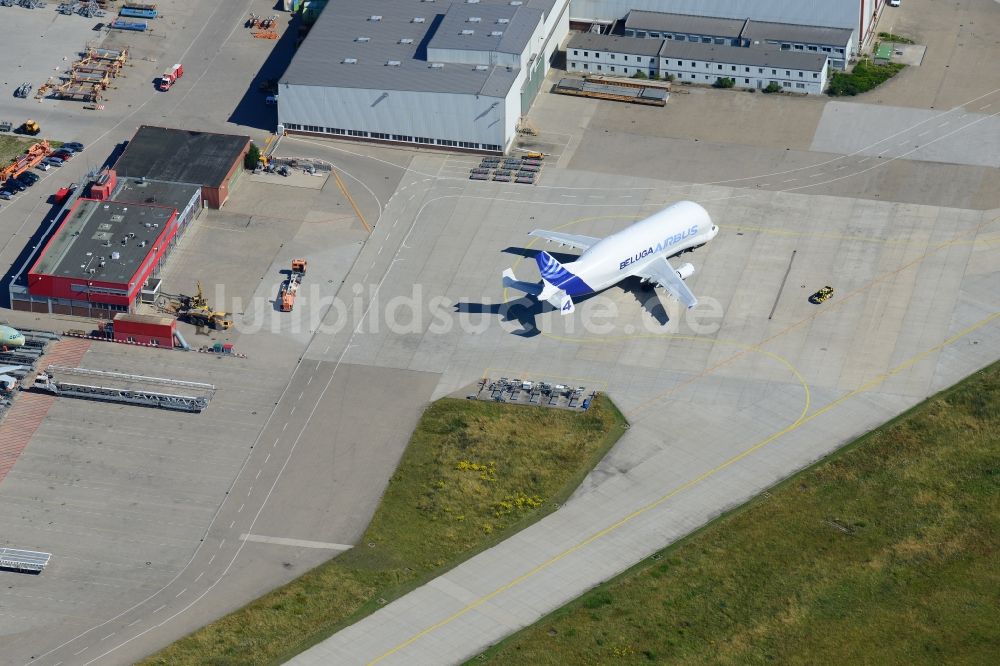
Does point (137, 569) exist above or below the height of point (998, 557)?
below

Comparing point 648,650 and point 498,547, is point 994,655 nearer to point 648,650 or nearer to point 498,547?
point 648,650

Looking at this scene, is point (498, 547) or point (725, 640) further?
point (498, 547)

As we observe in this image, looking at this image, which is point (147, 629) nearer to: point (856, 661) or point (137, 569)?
point (137, 569)

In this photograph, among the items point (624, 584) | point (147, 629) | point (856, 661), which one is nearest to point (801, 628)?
point (856, 661)

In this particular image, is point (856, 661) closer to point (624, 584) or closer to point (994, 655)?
point (994, 655)

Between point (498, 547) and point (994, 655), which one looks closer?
point (994, 655)

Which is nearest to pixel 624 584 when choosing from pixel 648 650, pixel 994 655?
pixel 648 650

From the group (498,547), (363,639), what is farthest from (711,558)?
(363,639)
